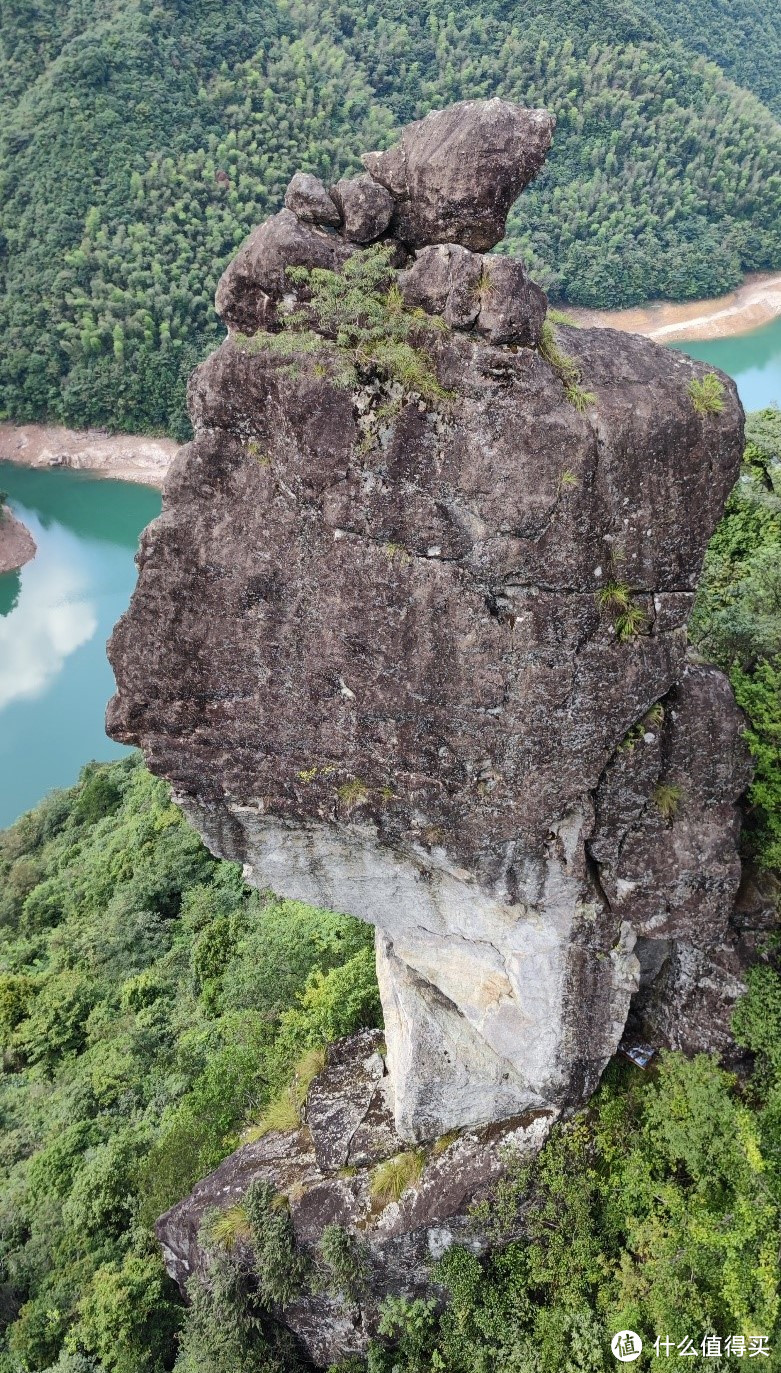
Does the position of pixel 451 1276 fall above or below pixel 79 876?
above

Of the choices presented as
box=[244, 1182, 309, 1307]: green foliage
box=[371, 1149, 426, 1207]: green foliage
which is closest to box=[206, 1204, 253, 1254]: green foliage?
box=[244, 1182, 309, 1307]: green foliage

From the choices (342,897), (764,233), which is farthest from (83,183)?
(342,897)

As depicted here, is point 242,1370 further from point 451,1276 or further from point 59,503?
point 59,503

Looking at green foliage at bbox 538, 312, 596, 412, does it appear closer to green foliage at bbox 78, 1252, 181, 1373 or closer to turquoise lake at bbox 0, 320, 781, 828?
green foliage at bbox 78, 1252, 181, 1373

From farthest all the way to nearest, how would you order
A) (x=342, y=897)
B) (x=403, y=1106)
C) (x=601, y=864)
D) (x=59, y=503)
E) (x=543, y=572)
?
Result: (x=59, y=503) < (x=403, y=1106) < (x=342, y=897) < (x=601, y=864) < (x=543, y=572)

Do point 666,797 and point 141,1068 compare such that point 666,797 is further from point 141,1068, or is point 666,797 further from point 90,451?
point 90,451

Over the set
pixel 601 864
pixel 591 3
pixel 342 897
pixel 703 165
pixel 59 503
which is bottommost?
pixel 59 503

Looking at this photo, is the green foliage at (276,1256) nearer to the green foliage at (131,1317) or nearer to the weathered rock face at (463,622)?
the green foliage at (131,1317)
